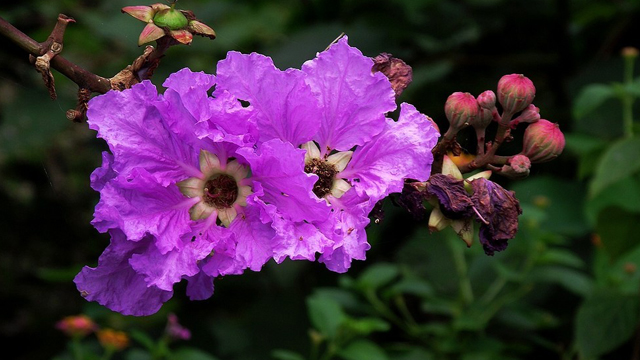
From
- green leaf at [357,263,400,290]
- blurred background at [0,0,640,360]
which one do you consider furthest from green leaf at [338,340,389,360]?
green leaf at [357,263,400,290]

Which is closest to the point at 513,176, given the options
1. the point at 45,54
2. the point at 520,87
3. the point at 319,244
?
the point at 520,87

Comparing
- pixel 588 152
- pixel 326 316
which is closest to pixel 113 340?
pixel 326 316

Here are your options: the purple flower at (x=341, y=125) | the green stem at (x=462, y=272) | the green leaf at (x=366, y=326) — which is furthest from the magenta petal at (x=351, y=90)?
the green stem at (x=462, y=272)

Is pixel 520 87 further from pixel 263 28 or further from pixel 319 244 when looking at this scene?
pixel 263 28

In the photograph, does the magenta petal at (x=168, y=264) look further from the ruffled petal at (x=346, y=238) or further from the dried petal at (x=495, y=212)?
the dried petal at (x=495, y=212)

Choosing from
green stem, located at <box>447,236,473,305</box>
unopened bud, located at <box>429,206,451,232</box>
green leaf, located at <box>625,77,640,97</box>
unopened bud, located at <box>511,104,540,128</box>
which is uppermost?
unopened bud, located at <box>511,104,540,128</box>

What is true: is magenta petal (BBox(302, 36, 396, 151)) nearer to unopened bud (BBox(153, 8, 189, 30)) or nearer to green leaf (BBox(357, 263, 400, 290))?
unopened bud (BBox(153, 8, 189, 30))
